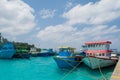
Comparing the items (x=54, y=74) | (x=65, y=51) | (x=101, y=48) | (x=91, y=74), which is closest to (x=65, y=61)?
(x=65, y=51)

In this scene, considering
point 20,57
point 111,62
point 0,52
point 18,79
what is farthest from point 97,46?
point 20,57

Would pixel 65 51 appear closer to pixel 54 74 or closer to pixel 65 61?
pixel 65 61

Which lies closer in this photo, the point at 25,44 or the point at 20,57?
the point at 20,57

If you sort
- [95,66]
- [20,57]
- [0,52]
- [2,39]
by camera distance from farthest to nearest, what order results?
[2,39] < [20,57] < [0,52] < [95,66]

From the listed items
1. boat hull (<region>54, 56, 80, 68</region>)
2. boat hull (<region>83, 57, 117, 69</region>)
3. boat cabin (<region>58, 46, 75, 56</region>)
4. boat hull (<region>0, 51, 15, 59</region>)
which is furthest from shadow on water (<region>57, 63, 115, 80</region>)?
boat hull (<region>0, 51, 15, 59</region>)

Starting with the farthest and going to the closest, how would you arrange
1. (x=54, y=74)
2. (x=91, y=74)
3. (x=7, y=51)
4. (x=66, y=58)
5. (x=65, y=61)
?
1. (x=7, y=51)
2. (x=66, y=58)
3. (x=65, y=61)
4. (x=54, y=74)
5. (x=91, y=74)

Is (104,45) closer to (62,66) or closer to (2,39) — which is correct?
(62,66)

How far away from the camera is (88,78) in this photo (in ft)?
66.9

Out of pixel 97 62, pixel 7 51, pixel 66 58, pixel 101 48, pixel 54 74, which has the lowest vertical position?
pixel 54 74

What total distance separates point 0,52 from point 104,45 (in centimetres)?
3657

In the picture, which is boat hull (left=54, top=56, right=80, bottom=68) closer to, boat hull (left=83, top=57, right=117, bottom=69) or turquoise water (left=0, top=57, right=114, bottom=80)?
turquoise water (left=0, top=57, right=114, bottom=80)

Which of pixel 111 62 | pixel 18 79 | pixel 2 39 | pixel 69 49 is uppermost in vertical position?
pixel 2 39

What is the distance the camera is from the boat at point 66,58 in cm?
2695

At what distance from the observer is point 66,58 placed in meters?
27.2
